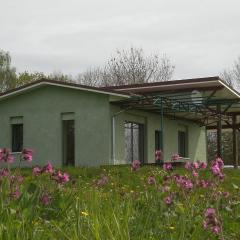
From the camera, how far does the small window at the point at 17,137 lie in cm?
2692

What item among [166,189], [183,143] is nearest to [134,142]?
[183,143]

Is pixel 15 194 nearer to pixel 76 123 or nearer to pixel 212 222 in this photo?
pixel 212 222

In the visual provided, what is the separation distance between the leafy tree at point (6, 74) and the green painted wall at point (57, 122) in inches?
1157

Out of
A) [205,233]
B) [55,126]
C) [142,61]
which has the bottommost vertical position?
[205,233]

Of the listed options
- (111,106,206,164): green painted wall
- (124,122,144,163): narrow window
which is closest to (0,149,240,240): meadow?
(111,106,206,164): green painted wall

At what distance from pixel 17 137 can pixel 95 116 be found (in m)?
4.46

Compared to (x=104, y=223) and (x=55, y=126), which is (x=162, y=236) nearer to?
(x=104, y=223)

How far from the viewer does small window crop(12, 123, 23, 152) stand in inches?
1060

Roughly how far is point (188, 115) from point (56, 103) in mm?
8503

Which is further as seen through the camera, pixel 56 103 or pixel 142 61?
pixel 142 61

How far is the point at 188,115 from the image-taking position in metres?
31.5

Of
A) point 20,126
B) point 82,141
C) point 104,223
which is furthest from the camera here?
point 20,126

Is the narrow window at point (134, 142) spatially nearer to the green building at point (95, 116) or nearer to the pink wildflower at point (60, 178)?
the green building at point (95, 116)

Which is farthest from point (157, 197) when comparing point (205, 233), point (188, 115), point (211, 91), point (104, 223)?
point (188, 115)
